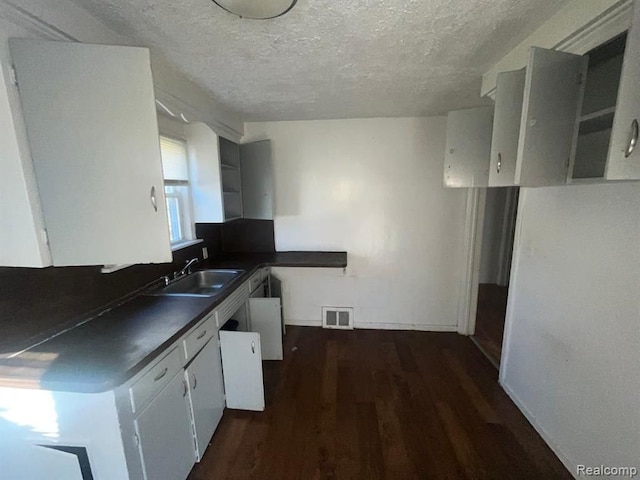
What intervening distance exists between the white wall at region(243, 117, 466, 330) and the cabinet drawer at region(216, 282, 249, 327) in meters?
0.98

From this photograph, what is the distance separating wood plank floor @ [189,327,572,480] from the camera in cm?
165

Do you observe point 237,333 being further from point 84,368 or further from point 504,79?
point 504,79

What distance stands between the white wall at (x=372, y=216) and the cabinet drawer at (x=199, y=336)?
1581mm

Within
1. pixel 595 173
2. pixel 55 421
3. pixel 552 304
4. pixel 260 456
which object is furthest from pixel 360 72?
pixel 260 456

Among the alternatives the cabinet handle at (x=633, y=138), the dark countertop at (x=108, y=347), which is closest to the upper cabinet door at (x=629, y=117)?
the cabinet handle at (x=633, y=138)

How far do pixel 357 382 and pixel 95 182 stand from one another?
2.28 m

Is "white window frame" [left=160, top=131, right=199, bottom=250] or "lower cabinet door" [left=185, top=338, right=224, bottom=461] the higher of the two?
"white window frame" [left=160, top=131, right=199, bottom=250]

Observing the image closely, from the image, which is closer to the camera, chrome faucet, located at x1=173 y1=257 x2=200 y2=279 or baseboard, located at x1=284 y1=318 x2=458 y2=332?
chrome faucet, located at x1=173 y1=257 x2=200 y2=279

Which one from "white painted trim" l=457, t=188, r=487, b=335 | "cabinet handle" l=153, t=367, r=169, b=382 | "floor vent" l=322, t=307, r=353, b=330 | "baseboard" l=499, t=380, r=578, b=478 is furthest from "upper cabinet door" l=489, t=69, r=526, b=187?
"floor vent" l=322, t=307, r=353, b=330

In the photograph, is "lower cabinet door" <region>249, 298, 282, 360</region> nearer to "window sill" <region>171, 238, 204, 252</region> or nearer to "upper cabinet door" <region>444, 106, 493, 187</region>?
"window sill" <region>171, 238, 204, 252</region>

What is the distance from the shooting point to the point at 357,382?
240cm

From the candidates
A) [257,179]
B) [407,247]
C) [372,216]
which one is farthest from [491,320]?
[257,179]

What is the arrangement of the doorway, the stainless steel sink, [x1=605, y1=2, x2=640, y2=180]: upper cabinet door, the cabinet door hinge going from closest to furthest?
[x1=605, y1=2, x2=640, y2=180]: upper cabinet door → the cabinet door hinge → the stainless steel sink → the doorway

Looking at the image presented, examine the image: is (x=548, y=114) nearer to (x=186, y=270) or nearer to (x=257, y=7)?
(x=257, y=7)
